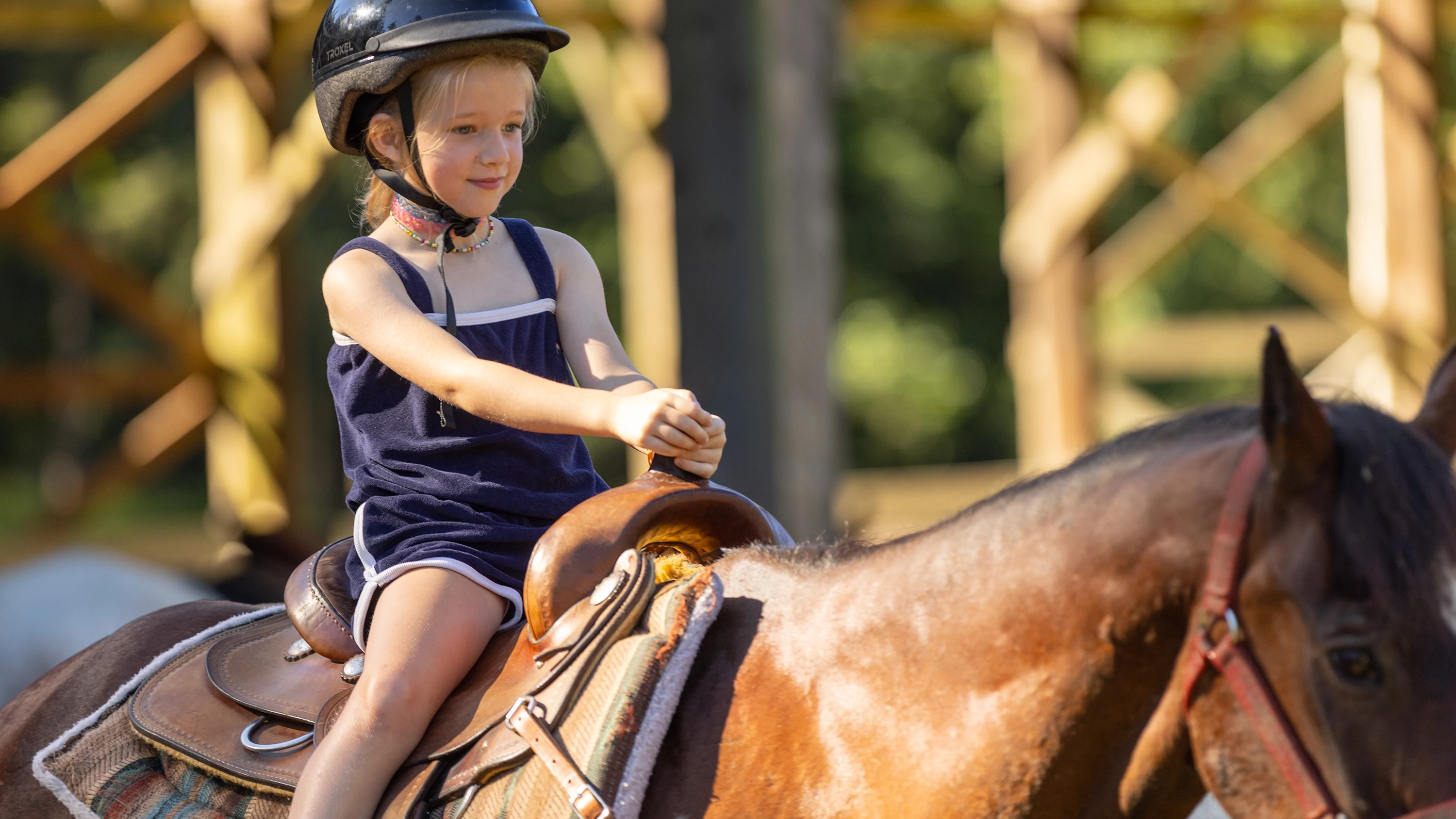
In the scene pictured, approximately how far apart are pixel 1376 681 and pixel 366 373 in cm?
121

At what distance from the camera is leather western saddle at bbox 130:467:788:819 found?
1498 mm

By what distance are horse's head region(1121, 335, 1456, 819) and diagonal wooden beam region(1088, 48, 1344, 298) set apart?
19.0ft

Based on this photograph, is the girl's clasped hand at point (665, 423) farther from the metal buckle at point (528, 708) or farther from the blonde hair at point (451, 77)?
the blonde hair at point (451, 77)

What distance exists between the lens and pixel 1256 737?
46.1 inches

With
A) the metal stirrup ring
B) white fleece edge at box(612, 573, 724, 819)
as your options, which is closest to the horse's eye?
white fleece edge at box(612, 573, 724, 819)

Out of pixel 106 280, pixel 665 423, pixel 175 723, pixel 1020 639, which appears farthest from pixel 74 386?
pixel 1020 639

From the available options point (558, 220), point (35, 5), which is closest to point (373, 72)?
point (35, 5)

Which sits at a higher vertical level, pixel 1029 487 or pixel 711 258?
pixel 711 258

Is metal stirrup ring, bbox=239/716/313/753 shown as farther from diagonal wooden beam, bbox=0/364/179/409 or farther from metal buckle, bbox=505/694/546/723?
diagonal wooden beam, bbox=0/364/179/409

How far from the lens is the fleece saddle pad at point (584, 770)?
56.0 inches

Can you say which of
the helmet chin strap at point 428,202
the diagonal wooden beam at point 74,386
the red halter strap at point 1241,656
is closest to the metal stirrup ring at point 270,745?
the helmet chin strap at point 428,202

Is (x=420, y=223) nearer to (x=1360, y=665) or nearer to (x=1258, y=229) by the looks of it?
(x=1360, y=665)

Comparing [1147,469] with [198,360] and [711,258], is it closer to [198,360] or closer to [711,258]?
[711,258]

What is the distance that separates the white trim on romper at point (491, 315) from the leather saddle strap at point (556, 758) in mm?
503
